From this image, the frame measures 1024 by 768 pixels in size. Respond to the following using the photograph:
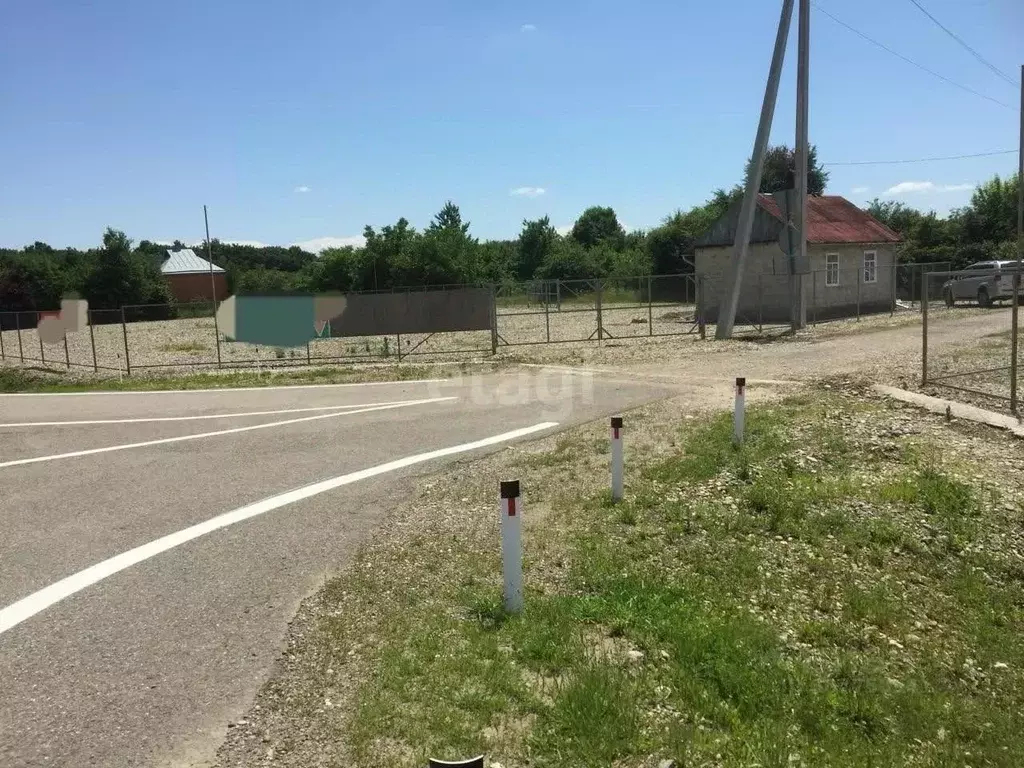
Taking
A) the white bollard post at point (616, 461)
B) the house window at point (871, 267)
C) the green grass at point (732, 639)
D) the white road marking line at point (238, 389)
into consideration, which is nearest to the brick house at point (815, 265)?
the house window at point (871, 267)

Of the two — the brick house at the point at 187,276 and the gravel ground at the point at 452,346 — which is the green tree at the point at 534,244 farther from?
the gravel ground at the point at 452,346

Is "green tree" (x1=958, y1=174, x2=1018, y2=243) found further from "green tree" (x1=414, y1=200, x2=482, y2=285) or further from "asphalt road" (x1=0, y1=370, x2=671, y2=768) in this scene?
"asphalt road" (x1=0, y1=370, x2=671, y2=768)

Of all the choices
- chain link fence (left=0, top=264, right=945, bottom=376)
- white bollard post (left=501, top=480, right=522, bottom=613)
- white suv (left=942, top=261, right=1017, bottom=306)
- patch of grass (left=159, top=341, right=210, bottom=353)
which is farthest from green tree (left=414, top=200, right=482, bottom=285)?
white bollard post (left=501, top=480, right=522, bottom=613)

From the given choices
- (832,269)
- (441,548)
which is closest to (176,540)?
(441,548)

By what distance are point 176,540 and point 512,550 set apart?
3330mm

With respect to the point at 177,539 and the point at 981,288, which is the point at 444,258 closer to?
the point at 981,288

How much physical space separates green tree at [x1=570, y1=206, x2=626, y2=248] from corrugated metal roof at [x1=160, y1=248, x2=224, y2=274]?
136 feet

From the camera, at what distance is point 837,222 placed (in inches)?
1380

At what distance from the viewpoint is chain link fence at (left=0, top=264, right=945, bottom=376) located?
82.2ft

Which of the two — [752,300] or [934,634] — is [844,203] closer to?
[752,300]

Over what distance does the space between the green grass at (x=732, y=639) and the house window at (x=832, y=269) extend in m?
26.1

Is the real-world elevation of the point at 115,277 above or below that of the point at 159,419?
above

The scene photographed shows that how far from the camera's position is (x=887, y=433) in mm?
10406

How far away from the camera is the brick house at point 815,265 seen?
3180 centimetres
